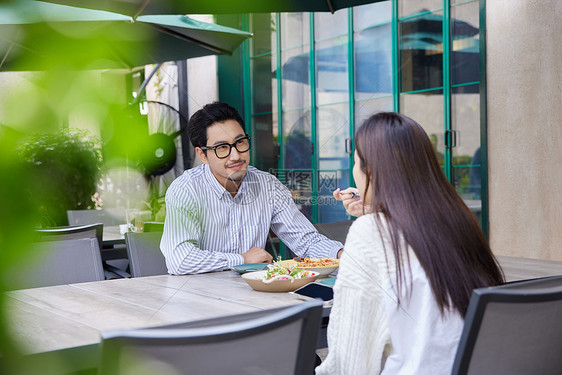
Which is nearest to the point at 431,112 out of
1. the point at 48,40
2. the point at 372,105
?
the point at 372,105

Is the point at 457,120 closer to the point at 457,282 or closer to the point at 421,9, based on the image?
the point at 421,9

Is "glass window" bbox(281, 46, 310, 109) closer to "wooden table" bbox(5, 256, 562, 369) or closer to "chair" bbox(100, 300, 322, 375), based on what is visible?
"wooden table" bbox(5, 256, 562, 369)

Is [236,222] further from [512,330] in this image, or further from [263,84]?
[263,84]

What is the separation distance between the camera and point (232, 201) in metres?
2.95

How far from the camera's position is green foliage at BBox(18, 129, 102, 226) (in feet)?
1.00

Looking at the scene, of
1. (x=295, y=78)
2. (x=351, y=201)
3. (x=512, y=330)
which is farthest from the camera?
(x=295, y=78)

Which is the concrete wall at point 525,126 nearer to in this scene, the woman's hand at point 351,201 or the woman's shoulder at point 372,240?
the woman's hand at point 351,201

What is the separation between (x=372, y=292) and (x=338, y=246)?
147 centimetres

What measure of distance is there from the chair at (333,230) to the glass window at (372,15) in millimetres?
2879

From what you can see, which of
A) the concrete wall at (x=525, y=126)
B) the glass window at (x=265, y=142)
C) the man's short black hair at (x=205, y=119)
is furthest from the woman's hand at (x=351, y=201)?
the glass window at (x=265, y=142)

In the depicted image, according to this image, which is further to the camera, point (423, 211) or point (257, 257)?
point (257, 257)

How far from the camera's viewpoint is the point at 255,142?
745 centimetres

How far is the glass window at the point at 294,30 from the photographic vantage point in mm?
6559

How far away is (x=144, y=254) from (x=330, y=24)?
13.4ft
